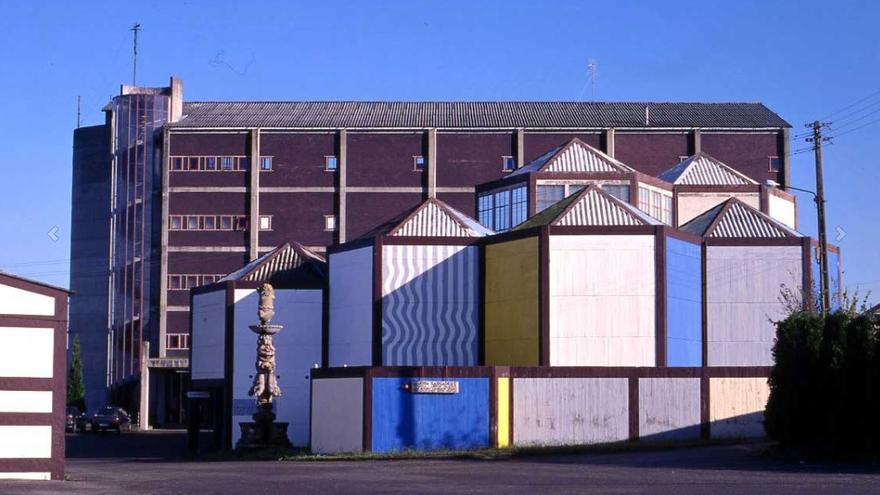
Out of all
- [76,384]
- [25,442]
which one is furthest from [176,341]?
[25,442]

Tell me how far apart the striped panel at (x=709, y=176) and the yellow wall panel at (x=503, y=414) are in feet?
68.6

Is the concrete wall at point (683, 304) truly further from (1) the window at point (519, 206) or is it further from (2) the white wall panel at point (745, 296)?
(1) the window at point (519, 206)

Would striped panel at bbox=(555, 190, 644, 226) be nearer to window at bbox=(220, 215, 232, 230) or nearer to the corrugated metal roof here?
the corrugated metal roof

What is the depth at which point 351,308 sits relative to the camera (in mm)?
48438

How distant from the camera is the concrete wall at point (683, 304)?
44938 millimetres

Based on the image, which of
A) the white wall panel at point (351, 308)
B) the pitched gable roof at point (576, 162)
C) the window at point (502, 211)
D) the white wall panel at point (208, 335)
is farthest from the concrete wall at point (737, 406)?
the white wall panel at point (208, 335)

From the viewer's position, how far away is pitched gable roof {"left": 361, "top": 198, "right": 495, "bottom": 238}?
Result: 157ft

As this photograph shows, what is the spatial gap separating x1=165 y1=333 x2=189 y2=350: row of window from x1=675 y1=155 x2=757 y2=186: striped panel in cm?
3866

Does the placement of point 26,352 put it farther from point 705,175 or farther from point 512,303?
point 705,175

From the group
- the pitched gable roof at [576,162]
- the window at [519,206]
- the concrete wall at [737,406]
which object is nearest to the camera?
the concrete wall at [737,406]

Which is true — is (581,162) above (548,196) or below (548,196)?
above

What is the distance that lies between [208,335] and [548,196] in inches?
600

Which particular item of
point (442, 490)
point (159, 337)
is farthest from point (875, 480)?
Result: point (159, 337)

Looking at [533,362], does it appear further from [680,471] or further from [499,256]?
[680,471]
